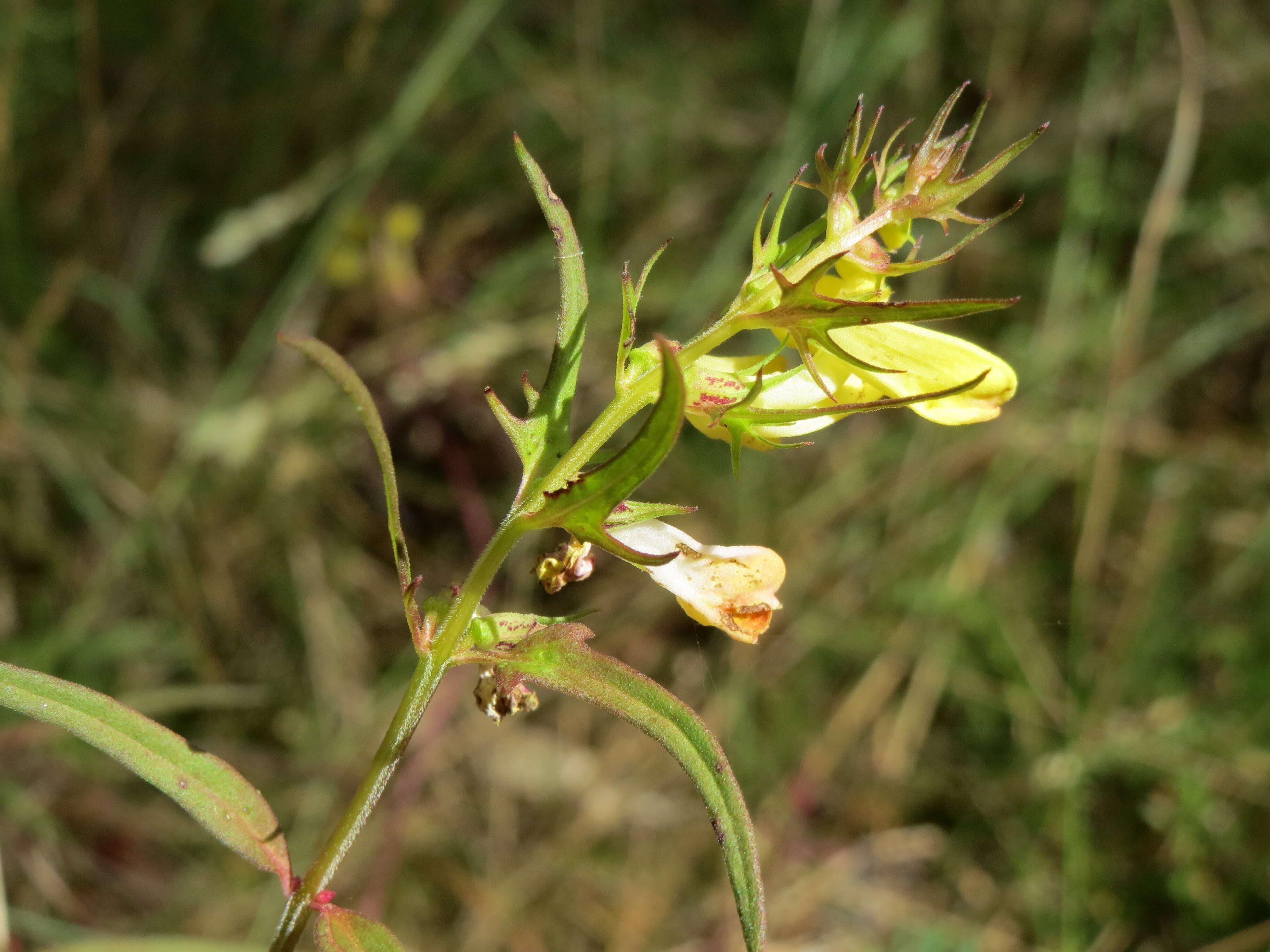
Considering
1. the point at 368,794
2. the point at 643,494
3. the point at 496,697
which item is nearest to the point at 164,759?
the point at 368,794

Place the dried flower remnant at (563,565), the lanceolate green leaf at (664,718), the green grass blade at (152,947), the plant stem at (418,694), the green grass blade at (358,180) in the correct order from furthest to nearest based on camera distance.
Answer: the green grass blade at (358,180) < the green grass blade at (152,947) < the dried flower remnant at (563,565) < the plant stem at (418,694) < the lanceolate green leaf at (664,718)

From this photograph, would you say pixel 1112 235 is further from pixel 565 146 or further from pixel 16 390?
pixel 16 390

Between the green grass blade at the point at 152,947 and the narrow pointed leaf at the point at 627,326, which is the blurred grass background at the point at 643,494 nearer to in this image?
the green grass blade at the point at 152,947

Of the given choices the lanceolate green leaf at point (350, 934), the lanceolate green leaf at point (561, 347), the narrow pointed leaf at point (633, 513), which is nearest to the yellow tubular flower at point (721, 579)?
the narrow pointed leaf at point (633, 513)

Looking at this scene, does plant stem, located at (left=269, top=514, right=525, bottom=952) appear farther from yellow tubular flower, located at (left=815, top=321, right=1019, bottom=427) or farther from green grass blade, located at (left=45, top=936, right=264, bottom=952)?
green grass blade, located at (left=45, top=936, right=264, bottom=952)

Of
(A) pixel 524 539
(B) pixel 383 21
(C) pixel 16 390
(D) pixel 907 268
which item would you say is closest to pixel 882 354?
(D) pixel 907 268

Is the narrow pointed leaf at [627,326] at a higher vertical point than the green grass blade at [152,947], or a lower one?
higher

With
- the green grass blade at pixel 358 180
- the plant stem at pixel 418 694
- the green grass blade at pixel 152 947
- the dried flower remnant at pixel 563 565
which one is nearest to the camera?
the plant stem at pixel 418 694

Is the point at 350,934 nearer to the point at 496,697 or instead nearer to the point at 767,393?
the point at 496,697
